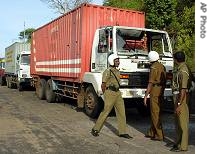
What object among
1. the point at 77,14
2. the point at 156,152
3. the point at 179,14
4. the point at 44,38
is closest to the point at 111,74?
the point at 156,152

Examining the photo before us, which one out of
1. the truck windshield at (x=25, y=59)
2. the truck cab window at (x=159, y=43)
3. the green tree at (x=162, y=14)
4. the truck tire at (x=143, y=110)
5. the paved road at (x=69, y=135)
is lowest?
the paved road at (x=69, y=135)

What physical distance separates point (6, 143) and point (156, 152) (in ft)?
9.86

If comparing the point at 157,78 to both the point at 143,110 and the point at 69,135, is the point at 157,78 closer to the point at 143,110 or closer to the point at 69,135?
the point at 69,135

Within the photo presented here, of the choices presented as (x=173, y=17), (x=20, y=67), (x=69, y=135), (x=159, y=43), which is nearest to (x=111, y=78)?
(x=69, y=135)

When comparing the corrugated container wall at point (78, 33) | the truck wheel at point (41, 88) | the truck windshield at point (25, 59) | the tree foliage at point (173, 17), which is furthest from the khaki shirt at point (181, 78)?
the truck windshield at point (25, 59)

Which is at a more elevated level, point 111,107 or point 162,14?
point 162,14

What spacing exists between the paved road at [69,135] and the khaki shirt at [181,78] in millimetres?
1198

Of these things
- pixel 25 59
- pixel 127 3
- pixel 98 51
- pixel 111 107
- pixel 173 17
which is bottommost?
pixel 111 107

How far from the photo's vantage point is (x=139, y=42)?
12039 millimetres

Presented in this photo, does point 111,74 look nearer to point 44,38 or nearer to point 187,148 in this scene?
point 187,148

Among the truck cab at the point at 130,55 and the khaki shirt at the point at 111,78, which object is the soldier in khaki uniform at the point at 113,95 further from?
the truck cab at the point at 130,55

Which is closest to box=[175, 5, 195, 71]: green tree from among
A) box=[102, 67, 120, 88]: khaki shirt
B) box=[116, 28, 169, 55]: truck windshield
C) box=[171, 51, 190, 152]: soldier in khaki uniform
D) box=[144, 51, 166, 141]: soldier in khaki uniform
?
box=[116, 28, 169, 55]: truck windshield

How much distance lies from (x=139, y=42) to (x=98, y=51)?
1196 mm

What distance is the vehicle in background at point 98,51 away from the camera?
36.8 ft
